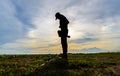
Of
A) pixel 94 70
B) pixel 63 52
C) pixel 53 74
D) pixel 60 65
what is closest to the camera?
pixel 53 74

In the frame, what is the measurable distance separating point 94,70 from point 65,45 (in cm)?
427

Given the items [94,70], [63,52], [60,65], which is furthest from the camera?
[63,52]

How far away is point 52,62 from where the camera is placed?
2341cm

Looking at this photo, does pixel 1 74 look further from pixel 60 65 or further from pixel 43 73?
pixel 60 65

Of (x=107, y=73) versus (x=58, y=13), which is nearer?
(x=107, y=73)

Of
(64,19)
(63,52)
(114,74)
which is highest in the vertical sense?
(64,19)

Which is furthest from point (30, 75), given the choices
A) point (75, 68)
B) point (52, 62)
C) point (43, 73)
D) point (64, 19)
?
point (64, 19)

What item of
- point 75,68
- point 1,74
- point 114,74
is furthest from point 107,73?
point 1,74

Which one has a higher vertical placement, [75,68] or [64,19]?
[64,19]

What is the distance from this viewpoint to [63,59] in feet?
80.5

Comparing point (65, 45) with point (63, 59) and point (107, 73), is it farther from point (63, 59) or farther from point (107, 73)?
point (107, 73)

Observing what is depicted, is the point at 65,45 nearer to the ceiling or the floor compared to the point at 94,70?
nearer to the ceiling

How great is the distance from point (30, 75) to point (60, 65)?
11.3 feet

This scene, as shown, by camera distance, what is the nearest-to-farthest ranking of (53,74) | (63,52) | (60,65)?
(53,74) < (60,65) < (63,52)
